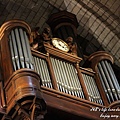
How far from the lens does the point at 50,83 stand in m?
7.65

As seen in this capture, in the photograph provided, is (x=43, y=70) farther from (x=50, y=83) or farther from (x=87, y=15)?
(x=87, y=15)

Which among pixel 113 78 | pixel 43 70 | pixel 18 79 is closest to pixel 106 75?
pixel 113 78

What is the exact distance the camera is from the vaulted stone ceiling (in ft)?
37.3

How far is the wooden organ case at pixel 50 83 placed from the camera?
22.1 feet

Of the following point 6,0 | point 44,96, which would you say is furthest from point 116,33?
point 44,96

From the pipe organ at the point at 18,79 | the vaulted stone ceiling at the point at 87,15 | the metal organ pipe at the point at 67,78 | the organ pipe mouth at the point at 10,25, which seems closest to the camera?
the pipe organ at the point at 18,79

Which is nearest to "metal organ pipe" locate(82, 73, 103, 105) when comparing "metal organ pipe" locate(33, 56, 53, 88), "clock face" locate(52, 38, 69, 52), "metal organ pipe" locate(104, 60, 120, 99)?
"metal organ pipe" locate(104, 60, 120, 99)

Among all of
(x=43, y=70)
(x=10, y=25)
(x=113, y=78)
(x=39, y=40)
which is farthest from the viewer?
(x=113, y=78)

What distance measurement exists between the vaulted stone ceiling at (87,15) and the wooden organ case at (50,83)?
2.44 m

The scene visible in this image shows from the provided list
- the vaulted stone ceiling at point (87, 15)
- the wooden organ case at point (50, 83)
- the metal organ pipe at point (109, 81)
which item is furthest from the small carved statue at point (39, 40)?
the vaulted stone ceiling at point (87, 15)

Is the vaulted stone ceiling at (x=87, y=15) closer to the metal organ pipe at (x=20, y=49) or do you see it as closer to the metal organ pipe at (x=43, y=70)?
the metal organ pipe at (x=20, y=49)

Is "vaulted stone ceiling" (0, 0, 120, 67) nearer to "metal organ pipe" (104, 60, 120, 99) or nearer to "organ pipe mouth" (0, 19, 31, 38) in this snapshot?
"metal organ pipe" (104, 60, 120, 99)

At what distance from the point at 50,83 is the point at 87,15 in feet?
14.5

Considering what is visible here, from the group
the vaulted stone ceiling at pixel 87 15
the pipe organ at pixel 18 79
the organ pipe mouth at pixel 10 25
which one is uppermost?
the vaulted stone ceiling at pixel 87 15
